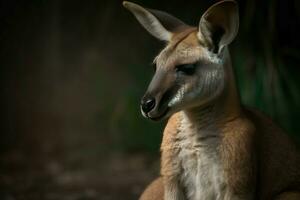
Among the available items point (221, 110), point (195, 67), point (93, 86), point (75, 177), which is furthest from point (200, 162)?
point (93, 86)

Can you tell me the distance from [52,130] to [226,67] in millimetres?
4029

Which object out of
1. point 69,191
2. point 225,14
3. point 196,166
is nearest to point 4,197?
point 69,191

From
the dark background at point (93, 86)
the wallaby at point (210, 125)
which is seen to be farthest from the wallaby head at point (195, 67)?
the dark background at point (93, 86)

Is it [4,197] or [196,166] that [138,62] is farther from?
[196,166]

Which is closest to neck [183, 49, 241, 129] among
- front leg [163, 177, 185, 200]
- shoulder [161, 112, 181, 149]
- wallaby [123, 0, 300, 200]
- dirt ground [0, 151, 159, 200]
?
wallaby [123, 0, 300, 200]

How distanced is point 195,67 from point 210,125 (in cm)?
38

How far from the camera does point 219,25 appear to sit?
16.2 ft

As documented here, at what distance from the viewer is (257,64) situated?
7.30 metres

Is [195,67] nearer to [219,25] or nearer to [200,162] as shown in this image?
[219,25]

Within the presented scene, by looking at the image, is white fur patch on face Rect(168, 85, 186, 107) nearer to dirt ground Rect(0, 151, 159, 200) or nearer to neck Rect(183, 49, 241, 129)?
neck Rect(183, 49, 241, 129)

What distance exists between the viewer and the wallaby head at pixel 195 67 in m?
4.81

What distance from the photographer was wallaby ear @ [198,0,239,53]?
4824mm

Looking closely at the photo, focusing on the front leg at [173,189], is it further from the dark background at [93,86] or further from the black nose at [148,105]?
the dark background at [93,86]

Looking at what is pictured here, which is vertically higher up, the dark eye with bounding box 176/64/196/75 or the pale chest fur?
the dark eye with bounding box 176/64/196/75
